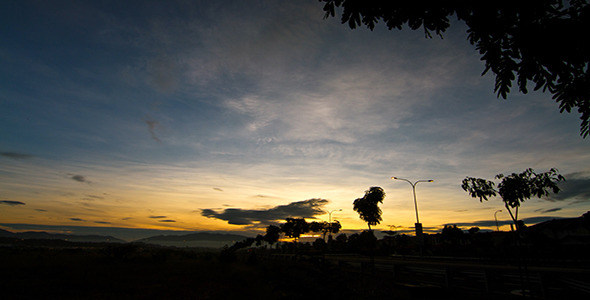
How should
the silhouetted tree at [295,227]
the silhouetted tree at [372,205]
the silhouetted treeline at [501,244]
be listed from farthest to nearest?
the silhouetted tree at [295,227] → the silhouetted tree at [372,205] → the silhouetted treeline at [501,244]

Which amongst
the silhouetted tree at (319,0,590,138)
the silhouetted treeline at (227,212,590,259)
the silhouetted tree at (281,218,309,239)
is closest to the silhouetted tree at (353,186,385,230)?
the silhouetted treeline at (227,212,590,259)

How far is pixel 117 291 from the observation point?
13.4 meters

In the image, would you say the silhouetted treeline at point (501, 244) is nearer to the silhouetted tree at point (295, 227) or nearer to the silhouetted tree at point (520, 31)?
the silhouetted tree at point (295, 227)

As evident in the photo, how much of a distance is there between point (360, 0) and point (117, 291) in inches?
674

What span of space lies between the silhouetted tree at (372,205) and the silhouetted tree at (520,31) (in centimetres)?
4706

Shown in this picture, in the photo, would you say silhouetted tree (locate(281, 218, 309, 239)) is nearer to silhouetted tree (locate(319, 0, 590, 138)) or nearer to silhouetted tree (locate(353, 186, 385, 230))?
silhouetted tree (locate(353, 186, 385, 230))

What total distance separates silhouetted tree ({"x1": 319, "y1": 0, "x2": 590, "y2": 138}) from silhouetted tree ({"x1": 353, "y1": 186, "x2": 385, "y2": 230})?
47.1m

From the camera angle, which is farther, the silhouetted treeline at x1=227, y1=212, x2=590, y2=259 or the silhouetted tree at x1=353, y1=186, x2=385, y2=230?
the silhouetted tree at x1=353, y1=186, x2=385, y2=230

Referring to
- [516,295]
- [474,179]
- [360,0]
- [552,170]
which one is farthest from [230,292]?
[552,170]

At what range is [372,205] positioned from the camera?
48.3 m

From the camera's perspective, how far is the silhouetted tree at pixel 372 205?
1896 inches

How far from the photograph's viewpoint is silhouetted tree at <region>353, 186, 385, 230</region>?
48156 millimetres

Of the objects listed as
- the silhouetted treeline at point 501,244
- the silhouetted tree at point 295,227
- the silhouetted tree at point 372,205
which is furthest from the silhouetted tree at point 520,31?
the silhouetted tree at point 295,227

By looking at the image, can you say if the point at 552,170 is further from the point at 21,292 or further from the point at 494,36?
the point at 21,292
